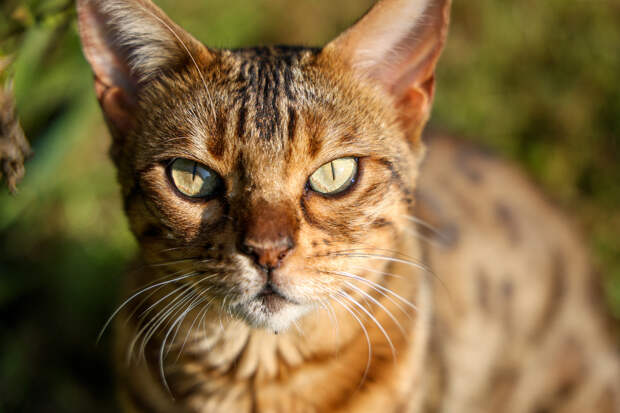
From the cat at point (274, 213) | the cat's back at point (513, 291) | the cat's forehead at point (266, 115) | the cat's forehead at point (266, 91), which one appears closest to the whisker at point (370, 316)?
the cat at point (274, 213)

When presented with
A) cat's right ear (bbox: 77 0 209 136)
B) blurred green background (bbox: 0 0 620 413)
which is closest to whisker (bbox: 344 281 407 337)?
cat's right ear (bbox: 77 0 209 136)

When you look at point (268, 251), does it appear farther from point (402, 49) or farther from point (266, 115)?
point (402, 49)

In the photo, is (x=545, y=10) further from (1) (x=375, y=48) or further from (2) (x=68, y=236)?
(2) (x=68, y=236)

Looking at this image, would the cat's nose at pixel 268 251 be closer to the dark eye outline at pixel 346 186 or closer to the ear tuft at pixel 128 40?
the dark eye outline at pixel 346 186

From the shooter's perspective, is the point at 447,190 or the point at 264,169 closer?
the point at 264,169

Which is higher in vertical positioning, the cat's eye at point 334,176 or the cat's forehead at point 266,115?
the cat's forehead at point 266,115

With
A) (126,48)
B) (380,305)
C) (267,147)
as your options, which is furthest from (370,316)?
(126,48)

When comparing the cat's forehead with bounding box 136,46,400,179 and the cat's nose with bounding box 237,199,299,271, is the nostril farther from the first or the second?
the cat's forehead with bounding box 136,46,400,179

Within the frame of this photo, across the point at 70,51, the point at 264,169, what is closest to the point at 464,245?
the point at 264,169
